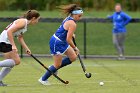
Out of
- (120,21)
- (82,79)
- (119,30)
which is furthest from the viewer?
(120,21)

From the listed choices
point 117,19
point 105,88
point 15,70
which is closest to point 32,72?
point 15,70

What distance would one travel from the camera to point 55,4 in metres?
37.5

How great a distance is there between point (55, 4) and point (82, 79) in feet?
67.7

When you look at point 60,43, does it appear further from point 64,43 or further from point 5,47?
point 5,47

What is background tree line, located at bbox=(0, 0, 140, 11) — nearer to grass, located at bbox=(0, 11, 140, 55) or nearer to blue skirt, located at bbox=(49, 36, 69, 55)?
grass, located at bbox=(0, 11, 140, 55)

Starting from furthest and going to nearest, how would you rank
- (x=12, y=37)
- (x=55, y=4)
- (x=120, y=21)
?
(x=55, y=4) < (x=120, y=21) < (x=12, y=37)

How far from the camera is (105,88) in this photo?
1479 centimetres

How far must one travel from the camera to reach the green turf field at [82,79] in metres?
14.5

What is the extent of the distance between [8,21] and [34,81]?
9.96 meters

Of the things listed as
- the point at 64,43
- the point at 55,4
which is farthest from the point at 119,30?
the point at 55,4

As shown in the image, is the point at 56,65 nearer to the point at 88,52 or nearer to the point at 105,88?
the point at 105,88

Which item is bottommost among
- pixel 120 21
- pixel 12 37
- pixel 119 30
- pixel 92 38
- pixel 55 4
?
pixel 55 4

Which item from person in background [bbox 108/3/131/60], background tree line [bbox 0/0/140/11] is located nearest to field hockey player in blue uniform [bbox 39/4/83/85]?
person in background [bbox 108/3/131/60]

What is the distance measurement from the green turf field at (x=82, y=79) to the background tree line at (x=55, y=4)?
43.6 feet
